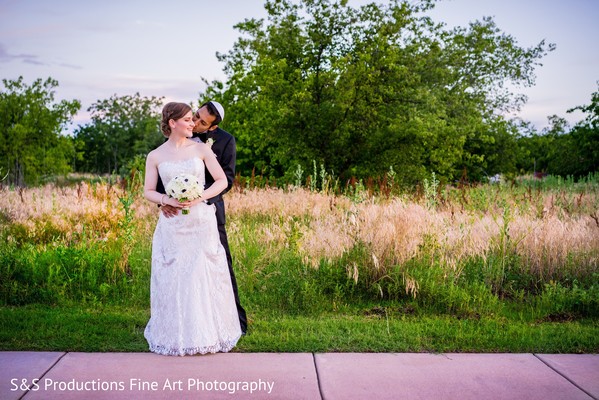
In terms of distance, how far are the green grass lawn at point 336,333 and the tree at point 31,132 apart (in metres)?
21.1

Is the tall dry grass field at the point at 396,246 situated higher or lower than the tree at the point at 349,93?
lower

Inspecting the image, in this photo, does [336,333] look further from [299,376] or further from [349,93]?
[349,93]

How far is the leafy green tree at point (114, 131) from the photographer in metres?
53.5

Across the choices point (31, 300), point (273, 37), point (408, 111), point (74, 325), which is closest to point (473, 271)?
point (74, 325)

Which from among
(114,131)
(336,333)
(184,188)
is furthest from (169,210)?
(114,131)

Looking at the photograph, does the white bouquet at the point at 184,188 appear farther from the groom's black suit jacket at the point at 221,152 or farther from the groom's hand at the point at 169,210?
the groom's black suit jacket at the point at 221,152

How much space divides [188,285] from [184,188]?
0.84 meters

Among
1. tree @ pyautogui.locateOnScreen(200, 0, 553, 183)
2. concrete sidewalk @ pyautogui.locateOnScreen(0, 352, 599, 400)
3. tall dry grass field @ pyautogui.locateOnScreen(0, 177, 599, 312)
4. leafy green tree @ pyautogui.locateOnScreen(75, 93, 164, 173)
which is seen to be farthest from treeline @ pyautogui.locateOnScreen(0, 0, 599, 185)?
leafy green tree @ pyautogui.locateOnScreen(75, 93, 164, 173)

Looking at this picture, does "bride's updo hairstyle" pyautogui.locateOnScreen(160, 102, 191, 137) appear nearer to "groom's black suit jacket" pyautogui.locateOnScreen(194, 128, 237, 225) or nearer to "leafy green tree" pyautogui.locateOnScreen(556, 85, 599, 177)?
"groom's black suit jacket" pyautogui.locateOnScreen(194, 128, 237, 225)

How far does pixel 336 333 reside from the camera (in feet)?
17.1

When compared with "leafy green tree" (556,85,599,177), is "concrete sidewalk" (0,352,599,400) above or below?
below

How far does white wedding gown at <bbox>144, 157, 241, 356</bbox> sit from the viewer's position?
4707 mm

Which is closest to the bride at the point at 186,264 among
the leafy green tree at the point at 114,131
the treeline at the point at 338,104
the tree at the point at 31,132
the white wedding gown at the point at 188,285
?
the white wedding gown at the point at 188,285

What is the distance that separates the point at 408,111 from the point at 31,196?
40.1 ft
